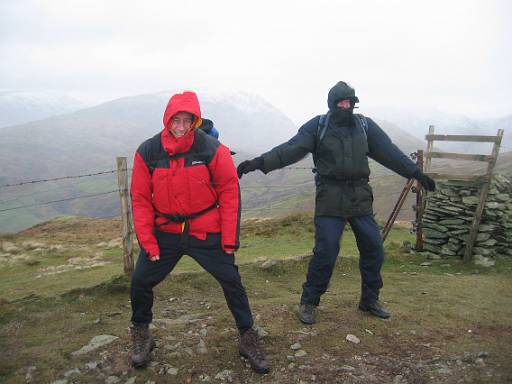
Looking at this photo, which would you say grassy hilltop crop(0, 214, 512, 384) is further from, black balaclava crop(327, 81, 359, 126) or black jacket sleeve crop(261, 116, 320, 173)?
black balaclava crop(327, 81, 359, 126)

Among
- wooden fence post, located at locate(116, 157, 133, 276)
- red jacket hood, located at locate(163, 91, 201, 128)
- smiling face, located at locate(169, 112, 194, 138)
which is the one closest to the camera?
red jacket hood, located at locate(163, 91, 201, 128)

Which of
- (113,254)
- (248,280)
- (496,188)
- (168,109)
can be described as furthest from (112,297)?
(496,188)

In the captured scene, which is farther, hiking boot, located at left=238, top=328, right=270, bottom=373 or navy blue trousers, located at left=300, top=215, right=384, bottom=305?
navy blue trousers, located at left=300, top=215, right=384, bottom=305

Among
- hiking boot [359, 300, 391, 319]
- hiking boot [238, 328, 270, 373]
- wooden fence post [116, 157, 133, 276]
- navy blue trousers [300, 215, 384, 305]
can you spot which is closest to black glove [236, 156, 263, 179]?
navy blue trousers [300, 215, 384, 305]

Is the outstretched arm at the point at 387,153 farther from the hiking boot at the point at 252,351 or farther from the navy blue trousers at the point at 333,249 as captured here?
the hiking boot at the point at 252,351

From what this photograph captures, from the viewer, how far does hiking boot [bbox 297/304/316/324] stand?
6.13 metres

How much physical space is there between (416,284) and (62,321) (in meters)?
7.10

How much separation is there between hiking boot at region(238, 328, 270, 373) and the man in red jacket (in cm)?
1

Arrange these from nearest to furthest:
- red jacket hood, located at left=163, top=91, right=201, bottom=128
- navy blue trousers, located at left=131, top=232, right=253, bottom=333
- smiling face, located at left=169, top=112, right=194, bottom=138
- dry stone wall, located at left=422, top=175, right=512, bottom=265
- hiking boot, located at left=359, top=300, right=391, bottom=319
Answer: red jacket hood, located at left=163, top=91, right=201, bottom=128 < smiling face, located at left=169, top=112, right=194, bottom=138 < navy blue trousers, located at left=131, top=232, right=253, bottom=333 < hiking boot, located at left=359, top=300, right=391, bottom=319 < dry stone wall, located at left=422, top=175, right=512, bottom=265

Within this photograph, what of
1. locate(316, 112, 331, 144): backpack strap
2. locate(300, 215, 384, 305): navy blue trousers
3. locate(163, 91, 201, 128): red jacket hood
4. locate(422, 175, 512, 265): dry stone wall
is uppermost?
locate(163, 91, 201, 128): red jacket hood

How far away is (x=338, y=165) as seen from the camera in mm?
5707

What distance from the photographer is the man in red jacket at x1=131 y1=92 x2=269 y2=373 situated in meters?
4.64

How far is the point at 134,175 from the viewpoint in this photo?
4.68 metres

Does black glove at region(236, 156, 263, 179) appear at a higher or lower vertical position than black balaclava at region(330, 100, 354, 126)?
lower
